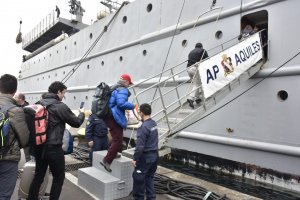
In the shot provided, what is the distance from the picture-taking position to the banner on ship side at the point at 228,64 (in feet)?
13.9

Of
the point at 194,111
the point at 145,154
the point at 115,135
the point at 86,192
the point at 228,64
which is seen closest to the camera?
the point at 145,154

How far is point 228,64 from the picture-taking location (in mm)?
4551

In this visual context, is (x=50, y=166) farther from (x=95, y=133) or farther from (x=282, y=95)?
(x=282, y=95)

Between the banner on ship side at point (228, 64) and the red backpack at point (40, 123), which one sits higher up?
the banner on ship side at point (228, 64)

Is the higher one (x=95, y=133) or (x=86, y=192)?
(x=95, y=133)

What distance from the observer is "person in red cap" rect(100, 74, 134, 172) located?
355 cm

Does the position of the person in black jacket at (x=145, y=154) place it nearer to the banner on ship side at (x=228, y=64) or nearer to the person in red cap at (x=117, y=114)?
the person in red cap at (x=117, y=114)

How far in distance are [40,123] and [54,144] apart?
0.89ft

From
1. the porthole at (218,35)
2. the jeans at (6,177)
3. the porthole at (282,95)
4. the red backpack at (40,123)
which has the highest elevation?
the porthole at (218,35)

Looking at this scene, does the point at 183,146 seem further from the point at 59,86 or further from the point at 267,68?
the point at 59,86

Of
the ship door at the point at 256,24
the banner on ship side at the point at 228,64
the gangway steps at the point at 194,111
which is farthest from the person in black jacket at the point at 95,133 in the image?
the ship door at the point at 256,24

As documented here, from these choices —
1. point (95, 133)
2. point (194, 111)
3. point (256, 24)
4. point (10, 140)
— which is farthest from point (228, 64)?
point (10, 140)

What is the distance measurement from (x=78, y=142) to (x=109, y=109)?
544 centimetres

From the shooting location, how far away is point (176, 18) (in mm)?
7082
